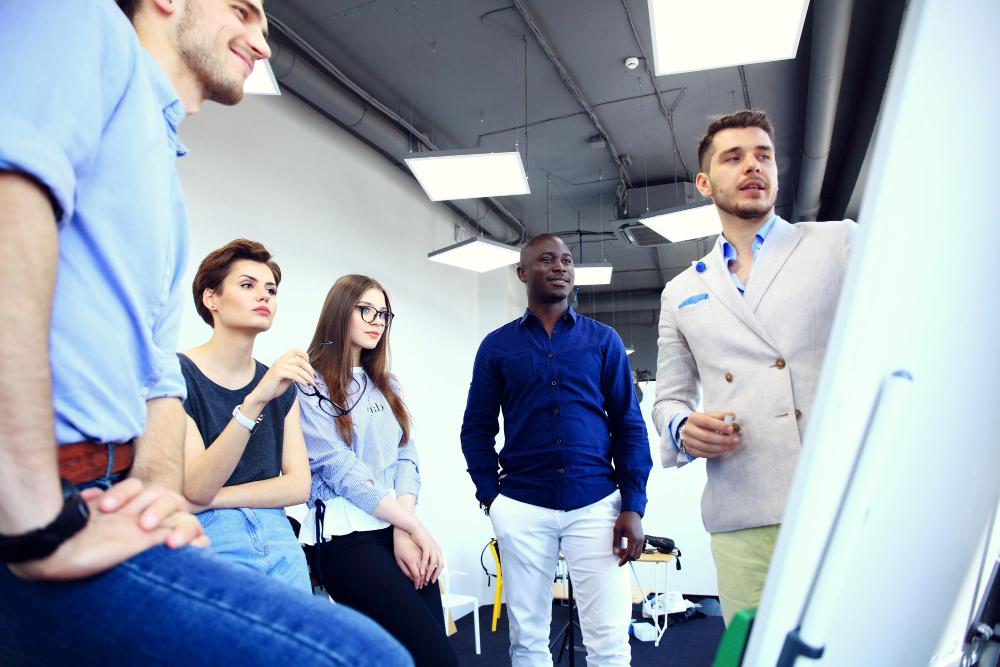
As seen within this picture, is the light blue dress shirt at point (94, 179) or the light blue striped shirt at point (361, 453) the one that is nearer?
the light blue dress shirt at point (94, 179)

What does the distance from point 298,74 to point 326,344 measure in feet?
8.58

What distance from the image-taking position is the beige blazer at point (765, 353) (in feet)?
4.37

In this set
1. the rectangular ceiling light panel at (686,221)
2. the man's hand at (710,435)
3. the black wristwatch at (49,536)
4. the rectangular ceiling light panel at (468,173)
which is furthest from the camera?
the rectangular ceiling light panel at (686,221)

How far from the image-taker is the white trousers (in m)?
2.32

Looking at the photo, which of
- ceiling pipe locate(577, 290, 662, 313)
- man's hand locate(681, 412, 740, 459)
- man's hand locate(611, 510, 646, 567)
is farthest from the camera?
ceiling pipe locate(577, 290, 662, 313)

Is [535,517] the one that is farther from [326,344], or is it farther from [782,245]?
[782,245]

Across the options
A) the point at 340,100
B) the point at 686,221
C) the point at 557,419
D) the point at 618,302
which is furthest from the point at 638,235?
the point at 618,302

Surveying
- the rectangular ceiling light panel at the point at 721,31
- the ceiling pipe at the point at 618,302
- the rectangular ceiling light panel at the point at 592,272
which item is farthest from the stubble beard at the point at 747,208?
the ceiling pipe at the point at 618,302

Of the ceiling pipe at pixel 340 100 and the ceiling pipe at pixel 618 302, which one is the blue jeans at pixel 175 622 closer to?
the ceiling pipe at pixel 340 100

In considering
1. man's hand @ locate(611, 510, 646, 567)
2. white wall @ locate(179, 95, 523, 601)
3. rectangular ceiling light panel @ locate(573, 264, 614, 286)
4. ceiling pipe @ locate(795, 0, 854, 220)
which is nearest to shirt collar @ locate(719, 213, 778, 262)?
man's hand @ locate(611, 510, 646, 567)

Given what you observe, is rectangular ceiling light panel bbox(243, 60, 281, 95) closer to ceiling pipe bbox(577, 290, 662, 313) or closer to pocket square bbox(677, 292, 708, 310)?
pocket square bbox(677, 292, 708, 310)

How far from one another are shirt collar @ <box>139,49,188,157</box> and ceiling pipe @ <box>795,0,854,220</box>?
3983 mm

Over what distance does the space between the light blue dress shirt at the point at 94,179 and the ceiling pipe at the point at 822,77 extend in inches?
161

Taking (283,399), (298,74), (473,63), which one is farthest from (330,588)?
(473,63)
